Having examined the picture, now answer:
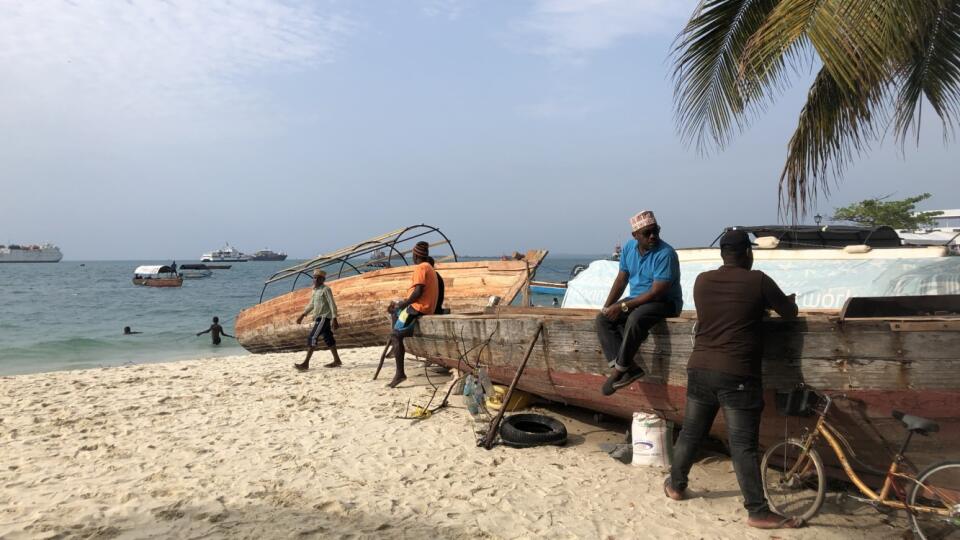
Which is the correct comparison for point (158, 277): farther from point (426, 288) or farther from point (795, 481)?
point (795, 481)

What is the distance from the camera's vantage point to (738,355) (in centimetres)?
389

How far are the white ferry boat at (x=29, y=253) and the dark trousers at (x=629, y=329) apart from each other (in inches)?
6327

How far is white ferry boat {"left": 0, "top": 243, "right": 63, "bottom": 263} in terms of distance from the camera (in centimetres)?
12881

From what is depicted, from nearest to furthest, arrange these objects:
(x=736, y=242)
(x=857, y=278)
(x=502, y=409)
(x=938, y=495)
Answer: (x=938, y=495), (x=736, y=242), (x=502, y=409), (x=857, y=278)

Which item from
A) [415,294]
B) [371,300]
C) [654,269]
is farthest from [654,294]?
[371,300]

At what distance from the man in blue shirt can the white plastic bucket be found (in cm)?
44

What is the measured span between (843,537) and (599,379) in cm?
221

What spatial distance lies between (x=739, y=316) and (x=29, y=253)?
165717mm

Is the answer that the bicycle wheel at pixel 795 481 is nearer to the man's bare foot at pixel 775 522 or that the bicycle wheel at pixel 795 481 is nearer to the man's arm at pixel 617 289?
the man's bare foot at pixel 775 522

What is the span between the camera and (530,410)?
729 cm

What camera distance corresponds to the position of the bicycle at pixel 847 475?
11.5 feet

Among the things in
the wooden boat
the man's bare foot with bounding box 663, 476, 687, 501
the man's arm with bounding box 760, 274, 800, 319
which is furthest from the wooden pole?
the wooden boat

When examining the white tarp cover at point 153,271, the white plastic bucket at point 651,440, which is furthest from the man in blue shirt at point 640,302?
the white tarp cover at point 153,271

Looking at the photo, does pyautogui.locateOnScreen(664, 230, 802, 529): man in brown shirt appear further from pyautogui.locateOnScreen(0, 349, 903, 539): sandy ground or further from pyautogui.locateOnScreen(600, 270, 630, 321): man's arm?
pyautogui.locateOnScreen(600, 270, 630, 321): man's arm
